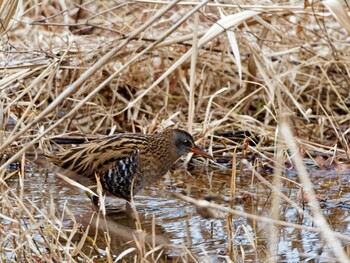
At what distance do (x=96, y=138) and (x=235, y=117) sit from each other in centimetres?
91

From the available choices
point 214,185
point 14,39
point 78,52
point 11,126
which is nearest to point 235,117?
point 214,185

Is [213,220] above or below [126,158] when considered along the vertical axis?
below

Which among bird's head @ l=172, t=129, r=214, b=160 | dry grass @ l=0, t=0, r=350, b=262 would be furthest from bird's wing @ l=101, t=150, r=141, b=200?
dry grass @ l=0, t=0, r=350, b=262

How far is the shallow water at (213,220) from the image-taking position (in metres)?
3.62

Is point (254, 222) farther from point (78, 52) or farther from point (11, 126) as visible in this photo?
point (11, 126)

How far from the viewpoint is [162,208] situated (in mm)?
4410

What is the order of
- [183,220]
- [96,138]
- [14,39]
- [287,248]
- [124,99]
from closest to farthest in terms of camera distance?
[287,248], [183,220], [96,138], [124,99], [14,39]

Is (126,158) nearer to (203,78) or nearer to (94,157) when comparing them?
(94,157)

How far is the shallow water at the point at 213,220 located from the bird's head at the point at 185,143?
22cm

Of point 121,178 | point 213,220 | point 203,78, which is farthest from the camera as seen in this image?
point 203,78

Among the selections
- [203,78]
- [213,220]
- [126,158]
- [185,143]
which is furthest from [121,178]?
[203,78]

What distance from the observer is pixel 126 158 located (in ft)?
15.0

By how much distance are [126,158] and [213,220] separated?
754mm

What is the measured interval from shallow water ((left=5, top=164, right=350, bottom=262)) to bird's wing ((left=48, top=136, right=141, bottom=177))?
19 centimetres
